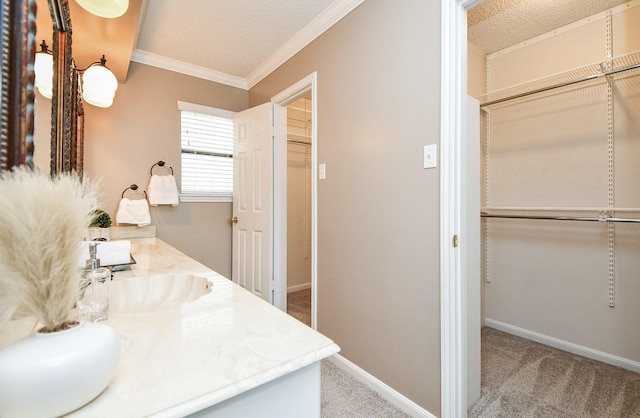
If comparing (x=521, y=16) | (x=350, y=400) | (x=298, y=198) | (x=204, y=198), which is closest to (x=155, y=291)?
(x=350, y=400)

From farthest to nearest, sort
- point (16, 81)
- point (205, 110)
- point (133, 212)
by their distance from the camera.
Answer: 1. point (205, 110)
2. point (133, 212)
3. point (16, 81)

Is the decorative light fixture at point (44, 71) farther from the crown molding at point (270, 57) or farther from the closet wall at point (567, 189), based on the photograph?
the closet wall at point (567, 189)

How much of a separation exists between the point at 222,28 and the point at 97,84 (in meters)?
1.02

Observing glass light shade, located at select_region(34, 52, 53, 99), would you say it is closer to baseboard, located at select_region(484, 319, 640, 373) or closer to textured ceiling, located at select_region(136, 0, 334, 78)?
textured ceiling, located at select_region(136, 0, 334, 78)

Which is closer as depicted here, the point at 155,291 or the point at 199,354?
the point at 199,354

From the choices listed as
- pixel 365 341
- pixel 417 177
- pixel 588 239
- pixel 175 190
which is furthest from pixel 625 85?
pixel 175 190

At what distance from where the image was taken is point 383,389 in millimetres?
1686

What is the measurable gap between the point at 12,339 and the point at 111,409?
30 cm

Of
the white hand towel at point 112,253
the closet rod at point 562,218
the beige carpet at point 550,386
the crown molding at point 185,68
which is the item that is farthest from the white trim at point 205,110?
the beige carpet at point 550,386

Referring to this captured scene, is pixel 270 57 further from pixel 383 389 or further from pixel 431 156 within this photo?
pixel 383 389

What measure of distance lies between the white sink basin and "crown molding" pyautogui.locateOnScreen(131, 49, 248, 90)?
2378 mm

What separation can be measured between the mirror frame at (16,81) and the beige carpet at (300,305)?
2491 millimetres

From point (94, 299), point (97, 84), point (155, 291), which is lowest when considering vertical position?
point (155, 291)

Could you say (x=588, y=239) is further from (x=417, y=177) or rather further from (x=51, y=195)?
(x=51, y=195)
